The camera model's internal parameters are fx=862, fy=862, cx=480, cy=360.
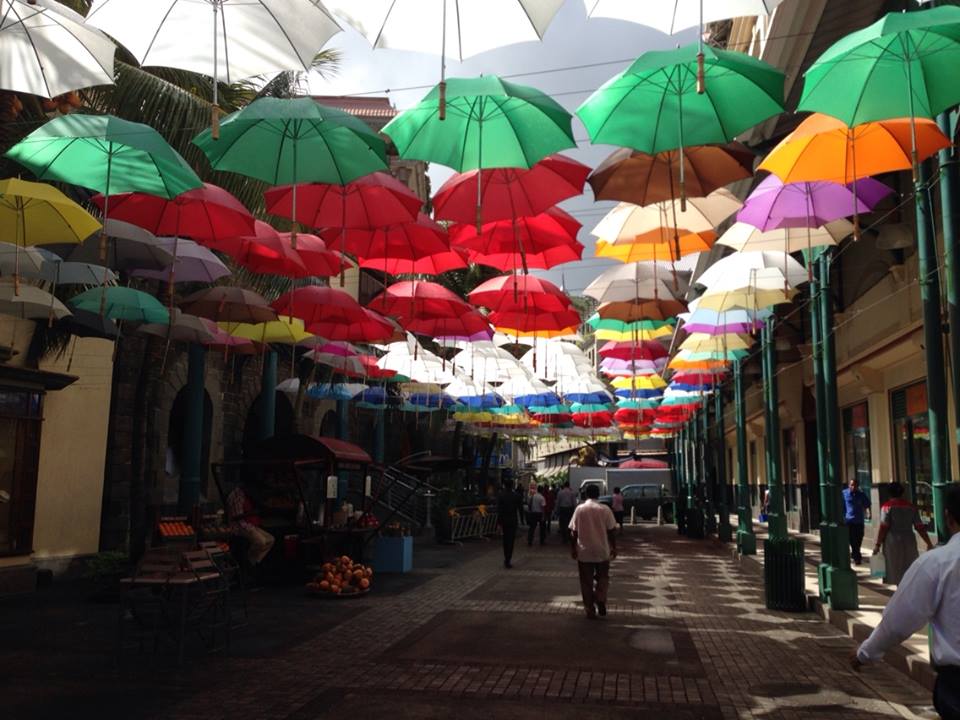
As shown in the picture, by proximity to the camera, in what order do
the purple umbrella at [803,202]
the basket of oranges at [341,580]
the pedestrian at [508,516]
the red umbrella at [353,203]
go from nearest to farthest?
the purple umbrella at [803,202], the red umbrella at [353,203], the basket of oranges at [341,580], the pedestrian at [508,516]

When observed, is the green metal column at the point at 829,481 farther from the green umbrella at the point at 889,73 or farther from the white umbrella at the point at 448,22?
the white umbrella at the point at 448,22

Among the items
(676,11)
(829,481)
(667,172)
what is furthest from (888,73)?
(829,481)

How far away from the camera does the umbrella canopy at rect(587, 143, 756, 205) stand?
32.1ft

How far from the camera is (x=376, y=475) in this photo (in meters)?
29.0

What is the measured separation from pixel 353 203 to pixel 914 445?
13.5 m

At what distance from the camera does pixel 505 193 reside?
10.7m

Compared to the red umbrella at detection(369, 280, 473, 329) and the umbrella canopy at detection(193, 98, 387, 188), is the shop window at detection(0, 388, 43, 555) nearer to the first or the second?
the red umbrella at detection(369, 280, 473, 329)

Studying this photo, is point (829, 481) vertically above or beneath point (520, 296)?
beneath

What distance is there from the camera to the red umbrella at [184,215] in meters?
A: 11.2

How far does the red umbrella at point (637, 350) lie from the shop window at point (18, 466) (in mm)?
13707

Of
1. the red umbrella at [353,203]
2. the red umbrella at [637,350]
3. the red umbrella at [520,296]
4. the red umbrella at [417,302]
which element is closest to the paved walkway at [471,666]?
the red umbrella at [417,302]

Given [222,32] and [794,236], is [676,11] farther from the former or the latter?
[794,236]

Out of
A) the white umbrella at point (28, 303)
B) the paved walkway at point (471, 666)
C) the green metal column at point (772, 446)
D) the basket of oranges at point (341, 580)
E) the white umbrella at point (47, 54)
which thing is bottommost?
the paved walkway at point (471, 666)

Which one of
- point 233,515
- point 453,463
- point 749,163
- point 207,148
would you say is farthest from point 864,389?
point 207,148
